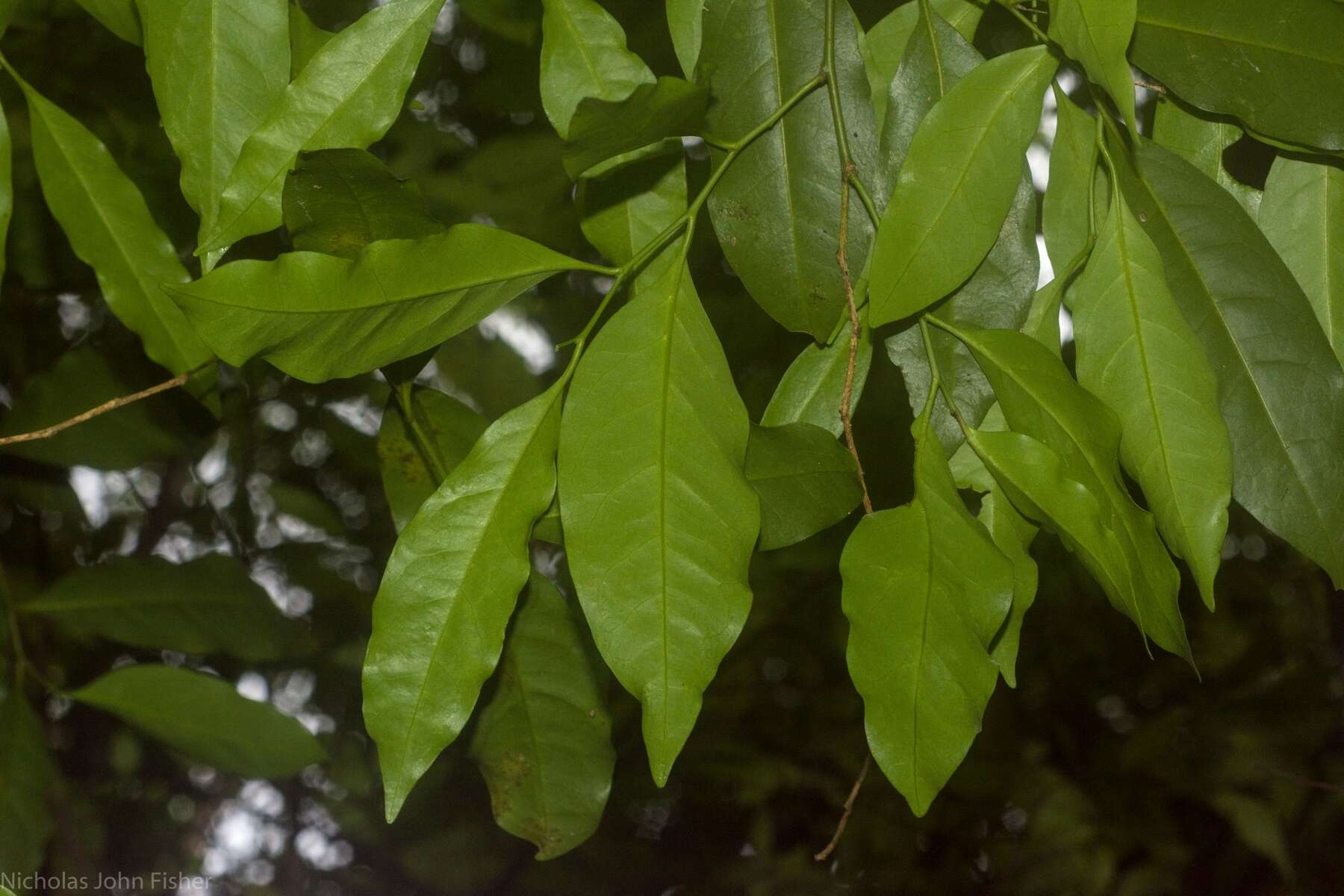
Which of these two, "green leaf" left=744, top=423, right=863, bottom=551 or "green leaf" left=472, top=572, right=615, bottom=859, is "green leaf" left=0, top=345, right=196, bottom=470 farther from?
"green leaf" left=744, top=423, right=863, bottom=551

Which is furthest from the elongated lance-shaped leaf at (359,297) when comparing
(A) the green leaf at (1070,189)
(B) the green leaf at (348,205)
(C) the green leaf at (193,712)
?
(C) the green leaf at (193,712)

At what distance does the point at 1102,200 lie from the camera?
0.82 feet

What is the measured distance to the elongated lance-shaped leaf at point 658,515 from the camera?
203 millimetres

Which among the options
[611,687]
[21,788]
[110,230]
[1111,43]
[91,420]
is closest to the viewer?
[1111,43]

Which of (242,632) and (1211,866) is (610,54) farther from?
(1211,866)

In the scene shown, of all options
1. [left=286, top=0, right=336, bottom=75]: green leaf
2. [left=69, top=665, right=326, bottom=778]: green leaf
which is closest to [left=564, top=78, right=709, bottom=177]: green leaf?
[left=286, top=0, right=336, bottom=75]: green leaf

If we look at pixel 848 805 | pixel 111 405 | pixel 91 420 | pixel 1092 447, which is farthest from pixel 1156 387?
pixel 91 420

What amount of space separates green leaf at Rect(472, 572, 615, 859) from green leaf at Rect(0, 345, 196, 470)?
33 cm

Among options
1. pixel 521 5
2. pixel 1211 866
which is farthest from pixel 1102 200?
pixel 1211 866

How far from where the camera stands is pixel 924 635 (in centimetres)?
21

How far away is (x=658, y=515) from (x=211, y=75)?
5.5 inches

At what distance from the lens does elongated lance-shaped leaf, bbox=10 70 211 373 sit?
11.4 inches

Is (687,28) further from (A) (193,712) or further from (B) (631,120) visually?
(A) (193,712)

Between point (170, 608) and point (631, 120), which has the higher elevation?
point (631, 120)
